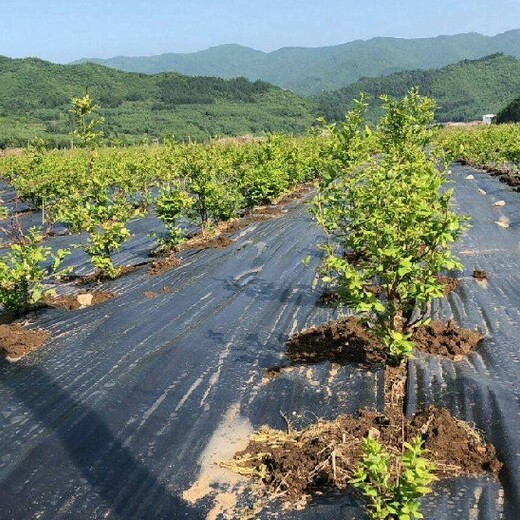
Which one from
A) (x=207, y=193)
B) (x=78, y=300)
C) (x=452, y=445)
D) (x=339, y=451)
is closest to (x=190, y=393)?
(x=339, y=451)

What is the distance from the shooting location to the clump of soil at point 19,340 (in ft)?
20.2

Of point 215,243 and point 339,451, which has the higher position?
point 339,451

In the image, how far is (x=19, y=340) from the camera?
6348 millimetres

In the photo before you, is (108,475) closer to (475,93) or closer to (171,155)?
(171,155)

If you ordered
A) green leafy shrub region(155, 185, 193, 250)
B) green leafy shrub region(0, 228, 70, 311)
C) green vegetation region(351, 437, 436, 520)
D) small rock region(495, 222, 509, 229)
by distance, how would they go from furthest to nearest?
small rock region(495, 222, 509, 229), green leafy shrub region(155, 185, 193, 250), green leafy shrub region(0, 228, 70, 311), green vegetation region(351, 437, 436, 520)

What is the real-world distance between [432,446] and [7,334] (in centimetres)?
502

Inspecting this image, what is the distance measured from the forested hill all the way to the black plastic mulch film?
102 metres

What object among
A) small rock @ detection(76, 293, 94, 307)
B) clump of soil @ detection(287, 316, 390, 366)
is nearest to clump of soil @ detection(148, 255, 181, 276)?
small rock @ detection(76, 293, 94, 307)

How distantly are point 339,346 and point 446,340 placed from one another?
1.08 metres

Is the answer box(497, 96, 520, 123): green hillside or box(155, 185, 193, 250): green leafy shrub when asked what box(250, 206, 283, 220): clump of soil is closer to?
box(155, 185, 193, 250): green leafy shrub

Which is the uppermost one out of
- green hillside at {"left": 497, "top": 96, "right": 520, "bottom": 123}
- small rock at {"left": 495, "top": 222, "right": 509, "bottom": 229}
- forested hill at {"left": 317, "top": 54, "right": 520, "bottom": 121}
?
forested hill at {"left": 317, "top": 54, "right": 520, "bottom": 121}

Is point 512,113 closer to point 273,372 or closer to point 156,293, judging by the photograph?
point 156,293

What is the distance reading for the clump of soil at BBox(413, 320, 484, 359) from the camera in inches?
211

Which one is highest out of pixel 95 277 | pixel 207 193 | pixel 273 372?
pixel 207 193
